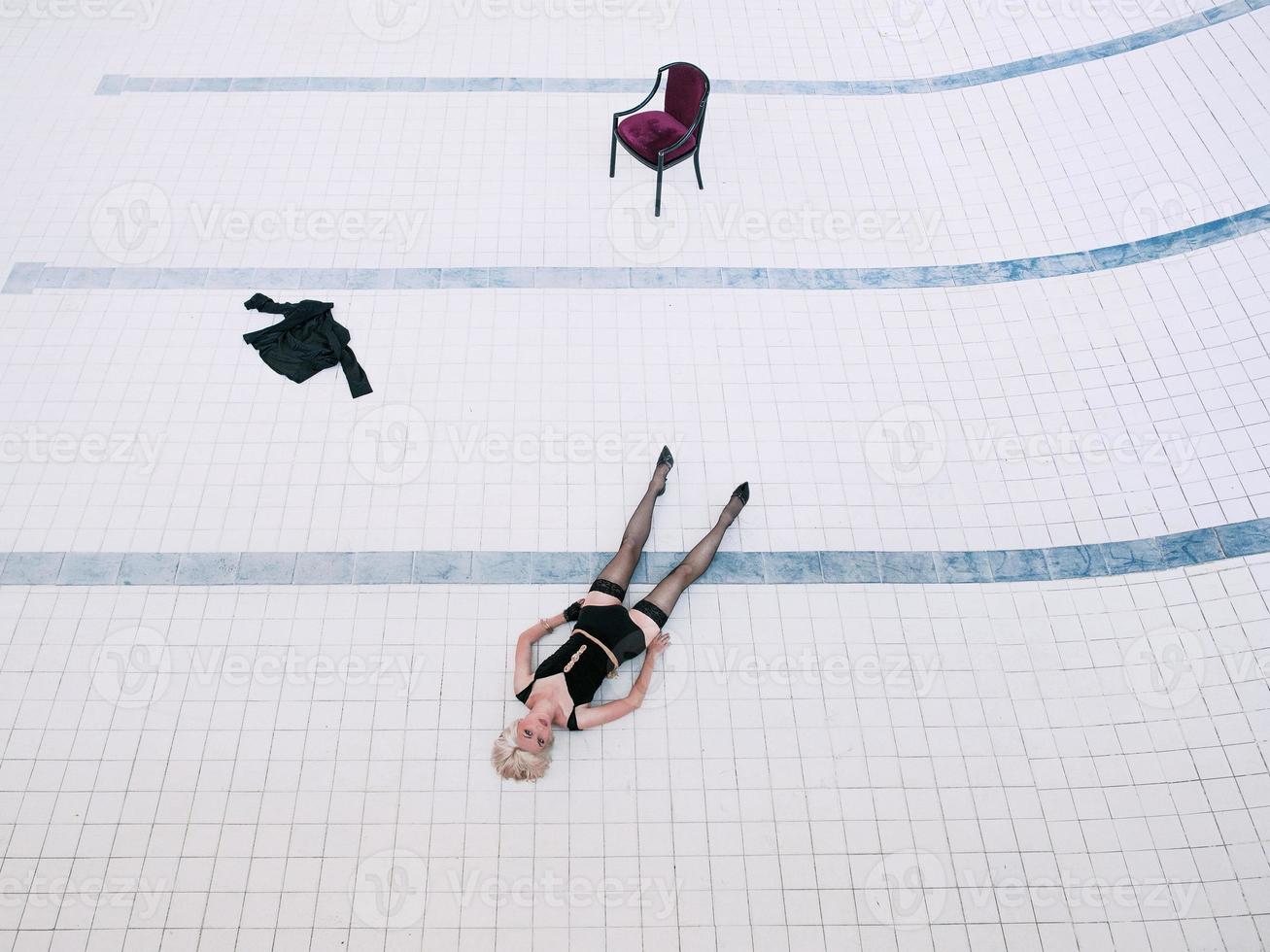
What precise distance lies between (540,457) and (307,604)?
51.3 inches

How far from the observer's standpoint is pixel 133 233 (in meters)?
4.58

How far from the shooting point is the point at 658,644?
3314 mm

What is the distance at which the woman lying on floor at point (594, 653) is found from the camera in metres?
2.96

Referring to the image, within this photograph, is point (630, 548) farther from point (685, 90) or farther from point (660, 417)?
point (685, 90)

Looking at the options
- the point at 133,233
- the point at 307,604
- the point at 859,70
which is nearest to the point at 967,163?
the point at 859,70

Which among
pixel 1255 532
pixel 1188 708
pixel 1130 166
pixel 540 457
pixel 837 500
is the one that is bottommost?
pixel 1188 708

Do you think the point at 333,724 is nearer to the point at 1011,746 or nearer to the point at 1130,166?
the point at 1011,746

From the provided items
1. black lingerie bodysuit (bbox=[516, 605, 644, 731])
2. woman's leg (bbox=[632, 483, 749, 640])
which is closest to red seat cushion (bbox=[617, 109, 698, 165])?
woman's leg (bbox=[632, 483, 749, 640])
